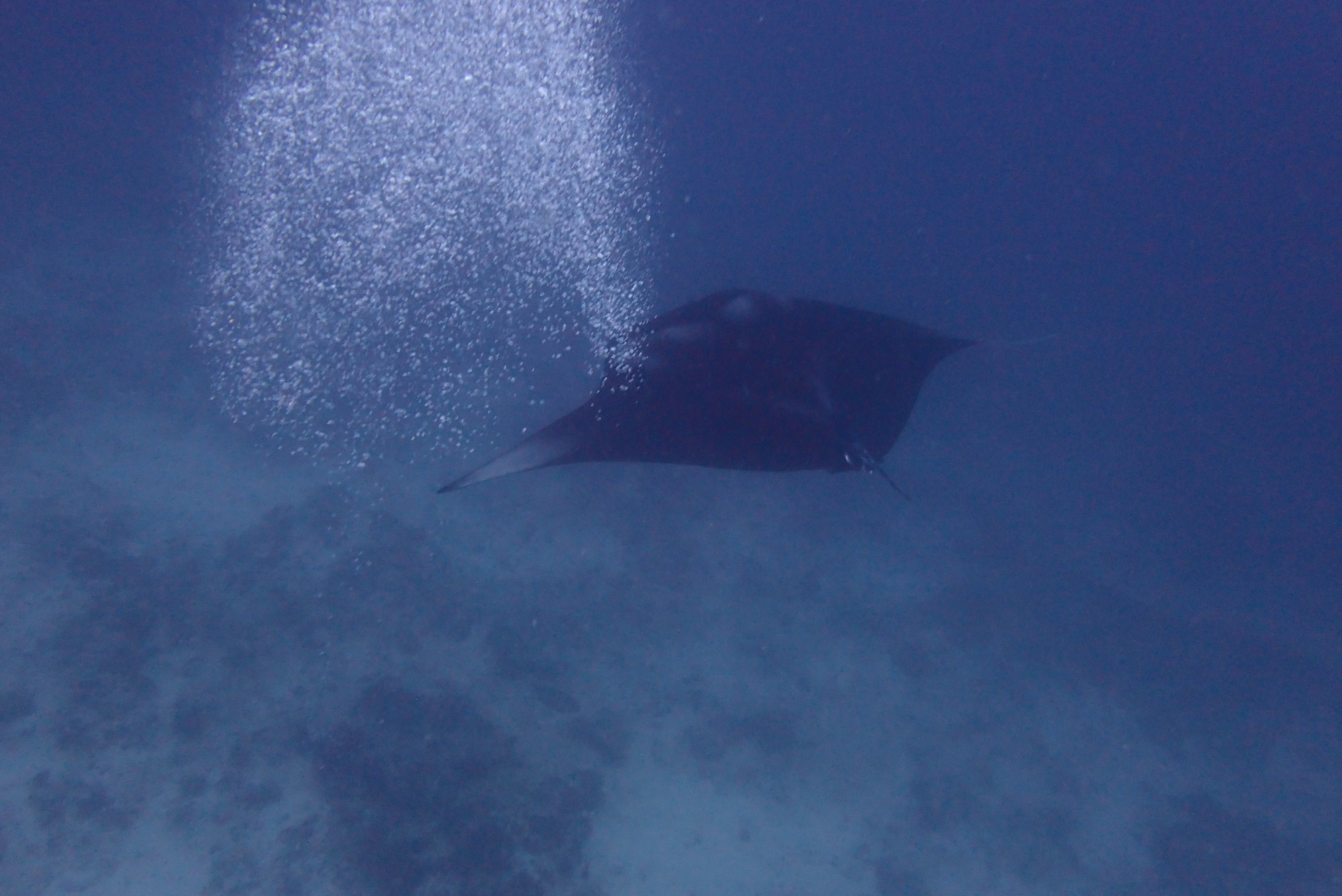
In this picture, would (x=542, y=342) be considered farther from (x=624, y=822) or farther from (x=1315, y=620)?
(x=1315, y=620)

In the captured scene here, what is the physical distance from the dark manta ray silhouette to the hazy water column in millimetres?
7345

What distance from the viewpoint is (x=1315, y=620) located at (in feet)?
44.1

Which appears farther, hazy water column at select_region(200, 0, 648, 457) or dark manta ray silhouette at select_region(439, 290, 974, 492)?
hazy water column at select_region(200, 0, 648, 457)

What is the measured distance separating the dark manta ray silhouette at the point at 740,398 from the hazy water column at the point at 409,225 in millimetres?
7345

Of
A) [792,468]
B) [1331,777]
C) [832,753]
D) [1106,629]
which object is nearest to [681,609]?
[832,753]

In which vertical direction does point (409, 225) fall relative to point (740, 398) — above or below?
below

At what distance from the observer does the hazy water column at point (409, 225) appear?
40.0 feet

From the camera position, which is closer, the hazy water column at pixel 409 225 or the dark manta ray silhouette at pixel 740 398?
the dark manta ray silhouette at pixel 740 398

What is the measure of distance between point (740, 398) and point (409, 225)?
18.1m

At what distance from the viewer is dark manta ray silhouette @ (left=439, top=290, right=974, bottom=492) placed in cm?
459

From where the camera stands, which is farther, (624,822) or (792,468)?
(624,822)

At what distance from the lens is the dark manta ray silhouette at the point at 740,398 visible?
181 inches

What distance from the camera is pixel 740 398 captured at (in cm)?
486

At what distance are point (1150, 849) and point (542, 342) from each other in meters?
12.3
